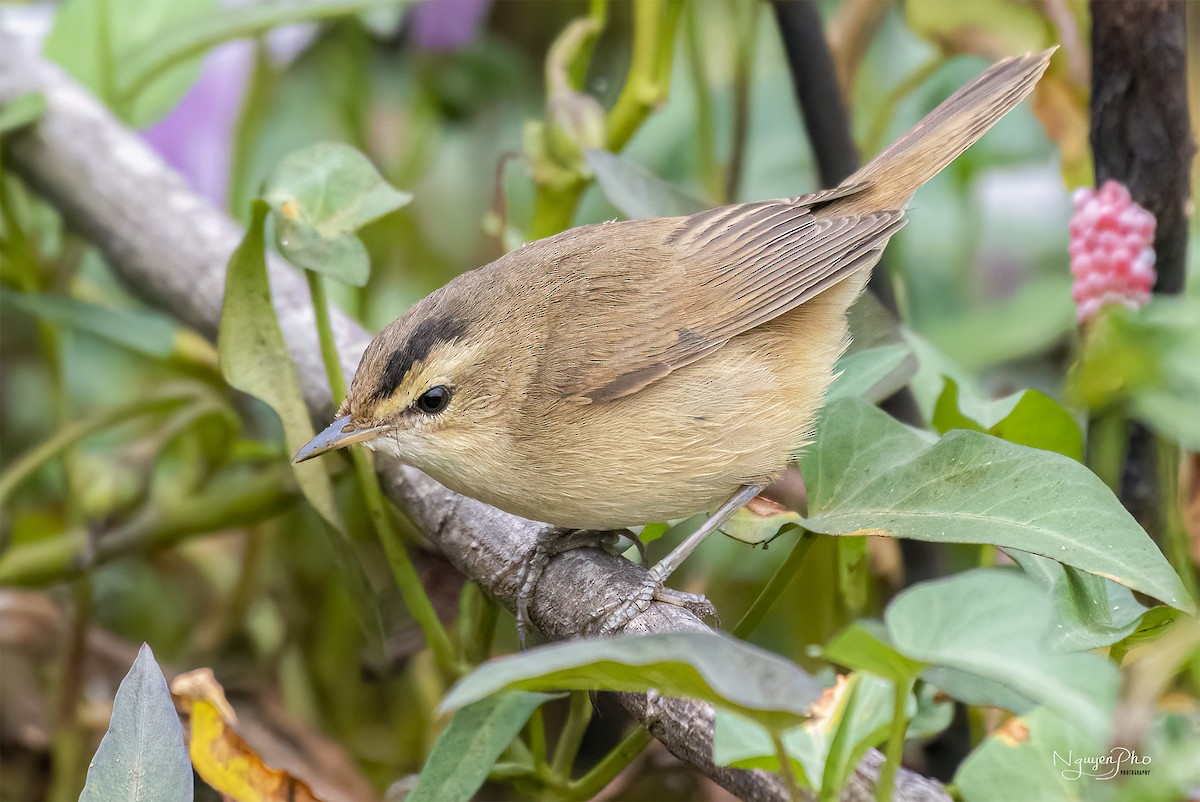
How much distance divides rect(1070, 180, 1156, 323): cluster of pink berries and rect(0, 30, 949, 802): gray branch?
3.30 feet

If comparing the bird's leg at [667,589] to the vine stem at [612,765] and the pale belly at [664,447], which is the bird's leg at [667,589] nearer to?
the pale belly at [664,447]

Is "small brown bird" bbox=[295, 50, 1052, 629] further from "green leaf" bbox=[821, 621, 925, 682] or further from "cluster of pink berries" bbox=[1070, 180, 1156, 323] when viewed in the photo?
"green leaf" bbox=[821, 621, 925, 682]

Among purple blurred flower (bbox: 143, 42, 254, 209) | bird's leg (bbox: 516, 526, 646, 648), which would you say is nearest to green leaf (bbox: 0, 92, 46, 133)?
purple blurred flower (bbox: 143, 42, 254, 209)

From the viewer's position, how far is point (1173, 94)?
222 centimetres

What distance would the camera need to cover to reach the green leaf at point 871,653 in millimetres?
1127

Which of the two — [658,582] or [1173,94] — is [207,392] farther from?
[1173,94]

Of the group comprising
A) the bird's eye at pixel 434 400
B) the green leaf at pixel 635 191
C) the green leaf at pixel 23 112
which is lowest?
the bird's eye at pixel 434 400

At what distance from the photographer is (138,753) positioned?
141cm

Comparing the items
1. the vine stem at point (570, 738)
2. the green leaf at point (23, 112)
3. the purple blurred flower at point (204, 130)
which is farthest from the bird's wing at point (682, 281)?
the purple blurred flower at point (204, 130)

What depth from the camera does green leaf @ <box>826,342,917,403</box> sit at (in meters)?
2.11

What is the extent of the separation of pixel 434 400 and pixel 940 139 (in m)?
1.24

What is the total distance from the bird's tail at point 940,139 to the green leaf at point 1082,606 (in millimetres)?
1102

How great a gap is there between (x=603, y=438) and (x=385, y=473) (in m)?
0.55

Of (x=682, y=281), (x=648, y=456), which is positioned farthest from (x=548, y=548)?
(x=682, y=281)
